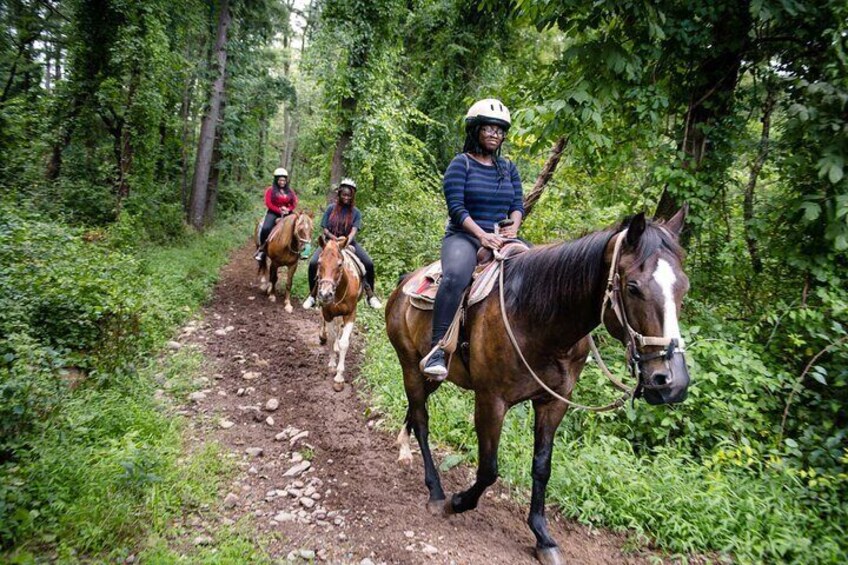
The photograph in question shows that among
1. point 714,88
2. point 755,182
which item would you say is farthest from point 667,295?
point 714,88

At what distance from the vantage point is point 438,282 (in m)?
4.04

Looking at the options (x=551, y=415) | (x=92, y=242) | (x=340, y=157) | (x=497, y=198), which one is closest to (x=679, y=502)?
(x=551, y=415)

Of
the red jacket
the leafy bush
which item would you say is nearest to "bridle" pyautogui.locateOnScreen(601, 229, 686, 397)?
the leafy bush

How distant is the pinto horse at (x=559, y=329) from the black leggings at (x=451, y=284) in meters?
0.18

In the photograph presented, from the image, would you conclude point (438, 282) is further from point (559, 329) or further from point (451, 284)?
point (559, 329)

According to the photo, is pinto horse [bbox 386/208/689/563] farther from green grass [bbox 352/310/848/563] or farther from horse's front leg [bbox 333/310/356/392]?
horse's front leg [bbox 333/310/356/392]

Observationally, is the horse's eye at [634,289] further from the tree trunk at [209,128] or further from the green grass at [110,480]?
the tree trunk at [209,128]

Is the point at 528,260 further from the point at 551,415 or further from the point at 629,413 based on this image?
the point at 629,413

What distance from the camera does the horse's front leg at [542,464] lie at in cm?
326

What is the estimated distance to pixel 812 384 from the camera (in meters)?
4.29

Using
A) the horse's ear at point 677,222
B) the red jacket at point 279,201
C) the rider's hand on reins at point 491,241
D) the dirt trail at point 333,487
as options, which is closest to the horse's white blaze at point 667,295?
the horse's ear at point 677,222

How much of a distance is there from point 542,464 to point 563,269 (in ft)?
5.05

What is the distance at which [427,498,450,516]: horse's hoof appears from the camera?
12.4 ft

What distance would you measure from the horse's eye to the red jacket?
1085 cm
